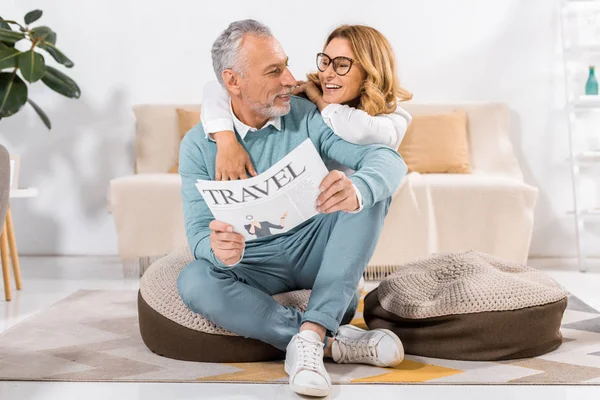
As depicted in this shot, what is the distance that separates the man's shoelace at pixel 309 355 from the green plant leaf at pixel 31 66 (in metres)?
2.26

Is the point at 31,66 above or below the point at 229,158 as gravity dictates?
above

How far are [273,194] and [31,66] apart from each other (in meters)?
2.26

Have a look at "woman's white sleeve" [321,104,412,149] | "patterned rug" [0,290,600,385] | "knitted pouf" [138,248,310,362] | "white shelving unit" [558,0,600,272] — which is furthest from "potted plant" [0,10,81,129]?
"white shelving unit" [558,0,600,272]

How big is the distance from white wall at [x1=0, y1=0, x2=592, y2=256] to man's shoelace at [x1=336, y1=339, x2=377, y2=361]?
262 cm

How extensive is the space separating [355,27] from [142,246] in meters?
1.86

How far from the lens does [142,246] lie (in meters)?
3.80

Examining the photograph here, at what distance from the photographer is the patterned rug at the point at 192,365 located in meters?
2.01

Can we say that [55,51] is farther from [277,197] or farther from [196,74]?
[277,197]

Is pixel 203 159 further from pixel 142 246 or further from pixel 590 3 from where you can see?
pixel 590 3

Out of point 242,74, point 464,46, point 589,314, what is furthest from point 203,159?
point 464,46

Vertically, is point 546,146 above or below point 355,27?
below

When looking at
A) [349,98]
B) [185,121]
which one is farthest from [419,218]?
[349,98]

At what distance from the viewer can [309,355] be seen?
190 cm

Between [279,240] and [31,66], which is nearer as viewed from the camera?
[279,240]
